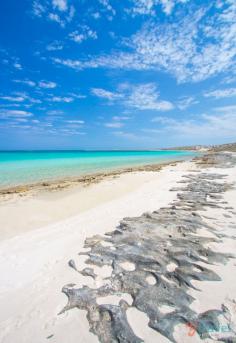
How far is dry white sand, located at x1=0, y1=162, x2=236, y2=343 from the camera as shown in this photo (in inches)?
108

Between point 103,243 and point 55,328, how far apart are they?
252 centimetres

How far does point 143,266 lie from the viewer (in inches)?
158

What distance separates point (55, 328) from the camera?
2779 mm

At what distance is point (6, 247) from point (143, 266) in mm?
3757

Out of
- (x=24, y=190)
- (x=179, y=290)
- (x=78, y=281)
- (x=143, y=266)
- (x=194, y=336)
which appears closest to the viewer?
(x=194, y=336)

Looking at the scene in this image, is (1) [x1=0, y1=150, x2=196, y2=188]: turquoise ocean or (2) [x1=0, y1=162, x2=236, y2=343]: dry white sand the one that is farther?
(1) [x1=0, y1=150, x2=196, y2=188]: turquoise ocean

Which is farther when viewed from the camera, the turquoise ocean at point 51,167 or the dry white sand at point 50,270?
the turquoise ocean at point 51,167

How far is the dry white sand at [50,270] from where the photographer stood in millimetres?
2752

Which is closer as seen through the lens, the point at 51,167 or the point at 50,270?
the point at 50,270

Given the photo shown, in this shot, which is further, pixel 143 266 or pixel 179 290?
pixel 143 266

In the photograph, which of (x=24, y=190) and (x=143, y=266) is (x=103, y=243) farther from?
(x=24, y=190)

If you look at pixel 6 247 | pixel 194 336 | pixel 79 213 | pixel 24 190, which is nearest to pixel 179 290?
pixel 194 336

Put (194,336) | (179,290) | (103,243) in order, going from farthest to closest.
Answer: (103,243), (179,290), (194,336)

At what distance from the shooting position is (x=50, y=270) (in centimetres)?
423
